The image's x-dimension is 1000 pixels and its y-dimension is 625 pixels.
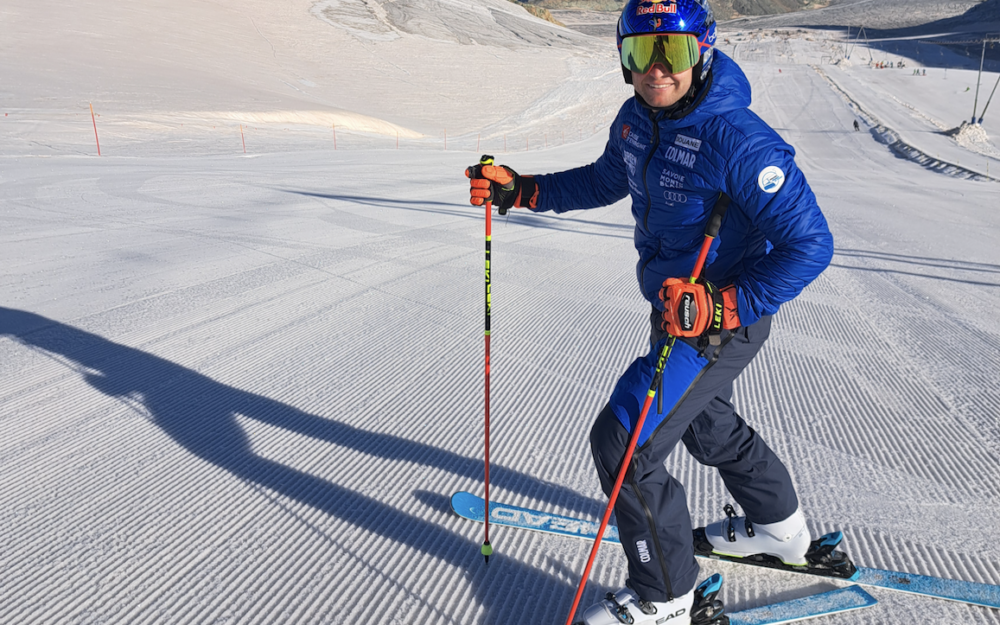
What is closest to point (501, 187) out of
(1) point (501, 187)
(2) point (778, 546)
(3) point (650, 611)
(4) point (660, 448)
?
(1) point (501, 187)

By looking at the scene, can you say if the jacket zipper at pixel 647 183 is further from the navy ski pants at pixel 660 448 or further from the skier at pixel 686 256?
the navy ski pants at pixel 660 448

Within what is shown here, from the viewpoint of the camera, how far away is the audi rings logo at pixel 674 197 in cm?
193

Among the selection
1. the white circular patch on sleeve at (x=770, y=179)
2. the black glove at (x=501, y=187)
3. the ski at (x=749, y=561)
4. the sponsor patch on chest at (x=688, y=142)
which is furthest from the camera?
the black glove at (x=501, y=187)

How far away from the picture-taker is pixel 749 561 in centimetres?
247

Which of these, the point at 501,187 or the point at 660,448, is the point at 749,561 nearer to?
the point at 660,448

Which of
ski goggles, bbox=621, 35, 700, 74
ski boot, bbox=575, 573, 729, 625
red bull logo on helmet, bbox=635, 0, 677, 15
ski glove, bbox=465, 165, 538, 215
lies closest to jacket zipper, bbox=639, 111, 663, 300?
ski goggles, bbox=621, 35, 700, 74

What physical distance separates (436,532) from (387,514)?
0.86ft

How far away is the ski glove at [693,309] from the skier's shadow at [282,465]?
45.8 inches

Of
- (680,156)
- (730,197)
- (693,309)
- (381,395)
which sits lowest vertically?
(381,395)

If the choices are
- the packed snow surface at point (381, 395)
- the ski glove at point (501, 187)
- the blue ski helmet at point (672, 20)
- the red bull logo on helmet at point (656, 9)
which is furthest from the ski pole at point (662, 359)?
the ski glove at point (501, 187)

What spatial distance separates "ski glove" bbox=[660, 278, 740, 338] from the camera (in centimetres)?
182

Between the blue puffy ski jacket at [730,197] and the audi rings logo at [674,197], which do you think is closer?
the blue puffy ski jacket at [730,197]

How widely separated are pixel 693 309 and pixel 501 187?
45.5 inches

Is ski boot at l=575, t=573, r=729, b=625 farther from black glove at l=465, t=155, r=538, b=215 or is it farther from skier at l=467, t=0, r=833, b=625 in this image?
black glove at l=465, t=155, r=538, b=215
